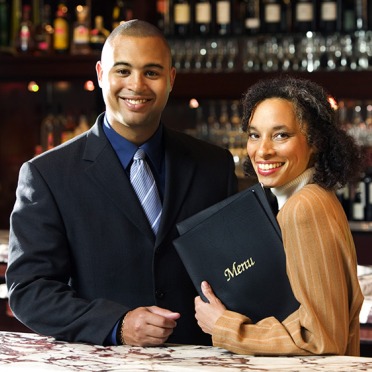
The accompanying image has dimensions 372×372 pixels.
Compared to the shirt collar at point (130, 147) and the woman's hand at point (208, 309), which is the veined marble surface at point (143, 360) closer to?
the woman's hand at point (208, 309)

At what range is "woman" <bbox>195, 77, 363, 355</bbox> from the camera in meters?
1.76

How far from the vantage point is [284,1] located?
5324mm

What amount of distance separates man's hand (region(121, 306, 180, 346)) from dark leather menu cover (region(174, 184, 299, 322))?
0.10 metres

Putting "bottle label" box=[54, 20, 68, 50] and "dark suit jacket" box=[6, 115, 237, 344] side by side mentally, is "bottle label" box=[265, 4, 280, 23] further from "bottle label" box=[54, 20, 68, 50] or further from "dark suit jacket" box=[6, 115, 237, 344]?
"dark suit jacket" box=[6, 115, 237, 344]

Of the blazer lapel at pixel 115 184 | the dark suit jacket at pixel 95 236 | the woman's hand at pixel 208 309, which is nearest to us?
the woman's hand at pixel 208 309

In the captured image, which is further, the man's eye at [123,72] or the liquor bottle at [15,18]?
the liquor bottle at [15,18]

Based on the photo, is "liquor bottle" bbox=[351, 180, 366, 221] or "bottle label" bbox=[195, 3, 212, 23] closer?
"liquor bottle" bbox=[351, 180, 366, 221]

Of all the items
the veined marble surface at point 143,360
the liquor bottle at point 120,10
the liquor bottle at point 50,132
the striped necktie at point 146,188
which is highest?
the liquor bottle at point 120,10

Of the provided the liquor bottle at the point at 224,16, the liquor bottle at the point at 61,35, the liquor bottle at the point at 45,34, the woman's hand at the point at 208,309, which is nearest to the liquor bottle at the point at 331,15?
the liquor bottle at the point at 224,16

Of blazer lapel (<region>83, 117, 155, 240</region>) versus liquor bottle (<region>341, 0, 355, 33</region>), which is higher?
liquor bottle (<region>341, 0, 355, 33</region>)

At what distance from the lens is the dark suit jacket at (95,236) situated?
7.00ft

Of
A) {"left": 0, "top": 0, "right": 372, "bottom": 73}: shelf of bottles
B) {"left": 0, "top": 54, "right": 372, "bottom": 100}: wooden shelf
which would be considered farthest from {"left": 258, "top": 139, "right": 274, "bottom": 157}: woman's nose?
{"left": 0, "top": 0, "right": 372, "bottom": 73}: shelf of bottles

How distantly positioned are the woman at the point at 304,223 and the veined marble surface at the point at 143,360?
0.10 ft

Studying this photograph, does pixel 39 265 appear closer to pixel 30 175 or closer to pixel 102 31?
pixel 30 175
